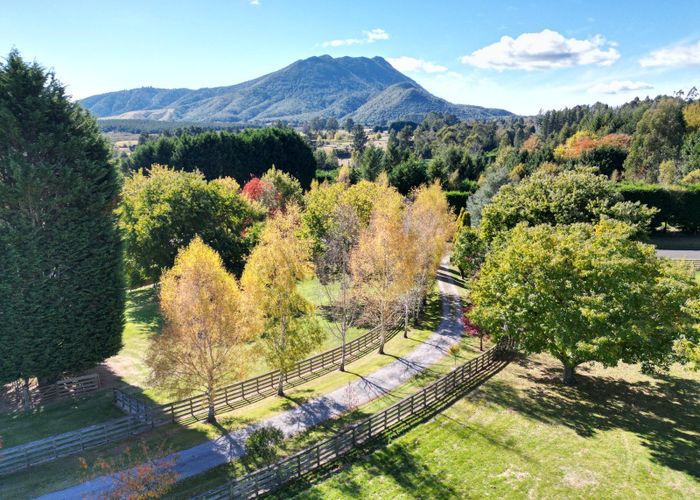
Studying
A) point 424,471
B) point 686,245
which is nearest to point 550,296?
point 424,471

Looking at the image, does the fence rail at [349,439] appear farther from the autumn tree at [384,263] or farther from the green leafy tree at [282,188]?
the green leafy tree at [282,188]

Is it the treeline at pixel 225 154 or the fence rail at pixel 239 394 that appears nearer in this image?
the fence rail at pixel 239 394

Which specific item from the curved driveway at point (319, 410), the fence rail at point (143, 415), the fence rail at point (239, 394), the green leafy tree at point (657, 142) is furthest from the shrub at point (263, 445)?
the green leafy tree at point (657, 142)

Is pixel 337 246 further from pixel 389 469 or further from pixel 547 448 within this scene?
pixel 547 448

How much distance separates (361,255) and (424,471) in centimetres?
1560

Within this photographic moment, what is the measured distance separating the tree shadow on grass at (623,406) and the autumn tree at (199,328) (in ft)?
52.0

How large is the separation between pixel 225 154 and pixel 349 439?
81.2 metres

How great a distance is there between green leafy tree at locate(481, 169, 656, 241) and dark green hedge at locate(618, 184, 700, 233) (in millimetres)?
29381

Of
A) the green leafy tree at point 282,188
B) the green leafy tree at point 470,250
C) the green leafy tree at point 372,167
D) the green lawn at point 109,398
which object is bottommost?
the green lawn at point 109,398

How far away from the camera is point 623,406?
24.9 meters

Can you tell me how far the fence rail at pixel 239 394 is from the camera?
24.1 metres

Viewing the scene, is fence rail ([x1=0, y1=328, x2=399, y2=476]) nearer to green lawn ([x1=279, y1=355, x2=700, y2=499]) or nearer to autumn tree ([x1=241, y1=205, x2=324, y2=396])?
autumn tree ([x1=241, y1=205, x2=324, y2=396])

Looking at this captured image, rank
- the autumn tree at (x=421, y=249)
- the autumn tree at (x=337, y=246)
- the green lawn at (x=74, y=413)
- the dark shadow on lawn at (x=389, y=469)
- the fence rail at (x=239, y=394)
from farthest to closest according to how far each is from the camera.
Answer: the autumn tree at (x=337, y=246), the autumn tree at (x=421, y=249), the fence rail at (x=239, y=394), the green lawn at (x=74, y=413), the dark shadow on lawn at (x=389, y=469)

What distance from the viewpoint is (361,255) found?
31453 millimetres
